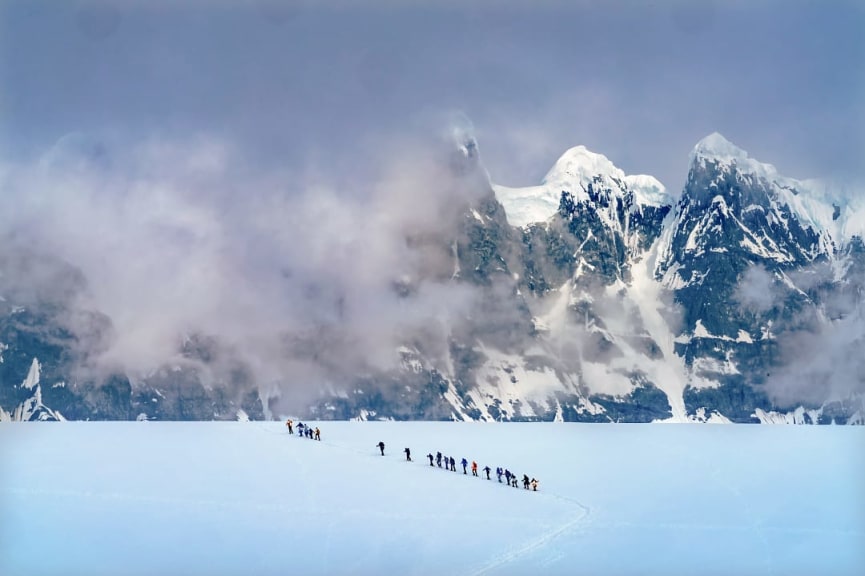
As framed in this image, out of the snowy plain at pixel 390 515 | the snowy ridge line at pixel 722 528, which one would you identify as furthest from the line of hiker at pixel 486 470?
the snowy ridge line at pixel 722 528

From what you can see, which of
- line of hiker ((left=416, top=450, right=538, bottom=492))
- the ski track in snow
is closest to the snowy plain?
the ski track in snow

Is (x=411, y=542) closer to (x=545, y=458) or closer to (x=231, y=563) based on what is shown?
(x=231, y=563)

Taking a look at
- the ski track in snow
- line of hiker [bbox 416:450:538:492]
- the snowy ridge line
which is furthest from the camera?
line of hiker [bbox 416:450:538:492]

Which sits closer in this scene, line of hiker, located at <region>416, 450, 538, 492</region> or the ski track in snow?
the ski track in snow

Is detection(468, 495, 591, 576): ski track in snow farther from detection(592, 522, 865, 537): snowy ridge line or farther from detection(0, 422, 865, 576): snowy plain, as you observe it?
detection(592, 522, 865, 537): snowy ridge line

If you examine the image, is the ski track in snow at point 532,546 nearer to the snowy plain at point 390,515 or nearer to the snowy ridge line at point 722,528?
the snowy plain at point 390,515

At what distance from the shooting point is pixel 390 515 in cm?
6981

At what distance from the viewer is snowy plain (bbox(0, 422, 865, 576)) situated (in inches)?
2264

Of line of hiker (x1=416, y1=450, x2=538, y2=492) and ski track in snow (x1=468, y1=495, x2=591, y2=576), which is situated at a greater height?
line of hiker (x1=416, y1=450, x2=538, y2=492)

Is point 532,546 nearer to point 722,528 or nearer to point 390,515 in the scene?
point 390,515

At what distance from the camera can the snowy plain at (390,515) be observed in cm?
5750

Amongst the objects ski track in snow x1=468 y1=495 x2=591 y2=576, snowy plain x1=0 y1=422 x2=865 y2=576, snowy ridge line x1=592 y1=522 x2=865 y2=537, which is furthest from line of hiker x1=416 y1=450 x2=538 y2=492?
snowy ridge line x1=592 y1=522 x2=865 y2=537

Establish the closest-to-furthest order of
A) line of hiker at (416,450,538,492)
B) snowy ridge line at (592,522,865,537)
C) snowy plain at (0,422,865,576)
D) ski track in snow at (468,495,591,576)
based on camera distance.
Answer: ski track in snow at (468,495,591,576)
snowy plain at (0,422,865,576)
snowy ridge line at (592,522,865,537)
line of hiker at (416,450,538,492)

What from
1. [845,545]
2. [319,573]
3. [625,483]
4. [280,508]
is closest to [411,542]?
[319,573]
